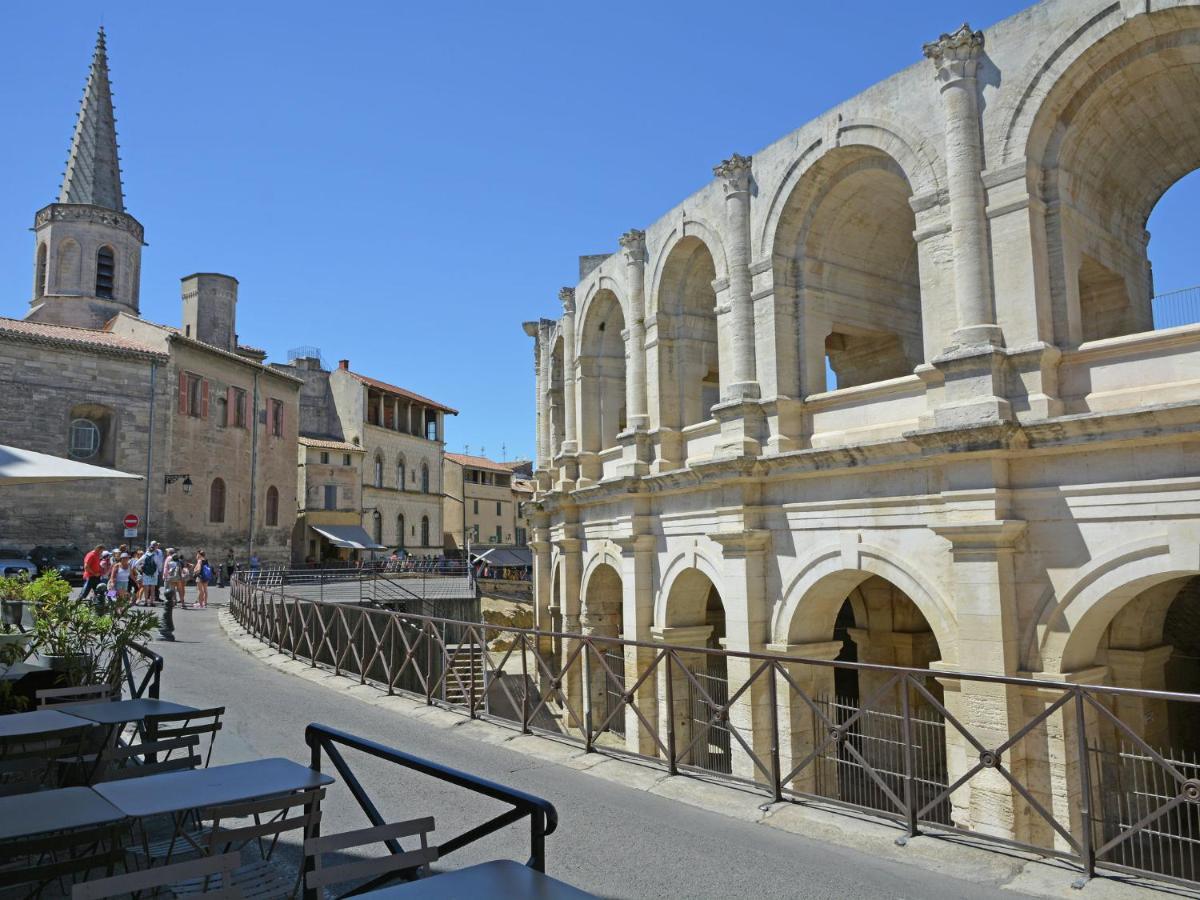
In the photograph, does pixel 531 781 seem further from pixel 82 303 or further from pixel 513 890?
pixel 82 303

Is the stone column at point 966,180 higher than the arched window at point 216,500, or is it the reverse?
the stone column at point 966,180

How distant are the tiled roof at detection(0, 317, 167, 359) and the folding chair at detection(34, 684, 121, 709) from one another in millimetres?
24198

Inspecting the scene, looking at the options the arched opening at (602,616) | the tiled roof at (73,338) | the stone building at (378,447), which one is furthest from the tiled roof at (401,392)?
the arched opening at (602,616)

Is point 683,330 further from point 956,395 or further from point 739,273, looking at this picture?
point 956,395

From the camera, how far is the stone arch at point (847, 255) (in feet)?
38.8

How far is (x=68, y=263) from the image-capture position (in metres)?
35.8

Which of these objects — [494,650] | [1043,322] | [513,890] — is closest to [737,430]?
[1043,322]

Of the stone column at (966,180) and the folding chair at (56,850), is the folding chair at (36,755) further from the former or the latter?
the stone column at (966,180)

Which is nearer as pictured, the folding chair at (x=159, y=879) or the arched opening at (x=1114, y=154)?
the folding chair at (x=159, y=879)

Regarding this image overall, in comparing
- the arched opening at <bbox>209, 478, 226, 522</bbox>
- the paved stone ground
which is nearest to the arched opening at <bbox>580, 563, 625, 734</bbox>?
the paved stone ground

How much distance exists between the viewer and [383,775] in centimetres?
658

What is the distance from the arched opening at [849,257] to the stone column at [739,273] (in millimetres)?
586

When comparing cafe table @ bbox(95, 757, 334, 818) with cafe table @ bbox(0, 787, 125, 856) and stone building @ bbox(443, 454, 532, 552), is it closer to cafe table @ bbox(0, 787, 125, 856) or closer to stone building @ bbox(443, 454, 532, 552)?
cafe table @ bbox(0, 787, 125, 856)

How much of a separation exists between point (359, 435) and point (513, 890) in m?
43.0
